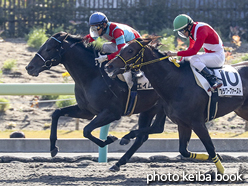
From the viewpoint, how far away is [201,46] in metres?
5.81

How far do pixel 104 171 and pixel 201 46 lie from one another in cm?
209

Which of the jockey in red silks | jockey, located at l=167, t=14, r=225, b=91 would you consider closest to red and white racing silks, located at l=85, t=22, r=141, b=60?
the jockey in red silks

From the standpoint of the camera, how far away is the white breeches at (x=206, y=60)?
5.88m

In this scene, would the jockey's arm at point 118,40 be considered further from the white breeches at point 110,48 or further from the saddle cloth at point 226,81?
the saddle cloth at point 226,81

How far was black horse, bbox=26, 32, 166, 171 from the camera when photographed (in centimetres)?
636

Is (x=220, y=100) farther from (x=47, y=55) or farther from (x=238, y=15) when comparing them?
(x=238, y=15)

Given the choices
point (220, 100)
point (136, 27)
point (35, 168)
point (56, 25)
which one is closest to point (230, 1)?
point (136, 27)

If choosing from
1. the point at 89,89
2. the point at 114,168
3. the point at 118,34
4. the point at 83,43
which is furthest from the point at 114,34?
the point at 114,168

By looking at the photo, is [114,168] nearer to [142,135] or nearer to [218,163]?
[142,135]

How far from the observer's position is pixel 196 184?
5.36 m

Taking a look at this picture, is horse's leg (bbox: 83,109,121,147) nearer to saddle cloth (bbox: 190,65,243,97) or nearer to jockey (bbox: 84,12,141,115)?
jockey (bbox: 84,12,141,115)

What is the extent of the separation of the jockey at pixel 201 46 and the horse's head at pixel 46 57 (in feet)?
5.35

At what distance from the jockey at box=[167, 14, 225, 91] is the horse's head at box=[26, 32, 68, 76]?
1.63 m

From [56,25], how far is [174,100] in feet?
A: 26.4
